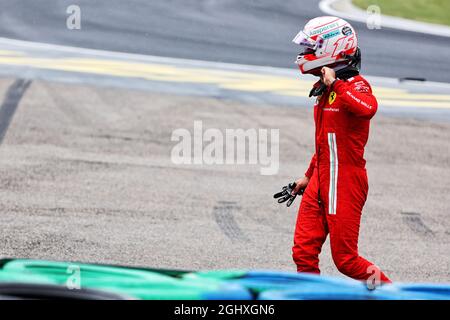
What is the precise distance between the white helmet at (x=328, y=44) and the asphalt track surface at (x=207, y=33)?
35.7 feet

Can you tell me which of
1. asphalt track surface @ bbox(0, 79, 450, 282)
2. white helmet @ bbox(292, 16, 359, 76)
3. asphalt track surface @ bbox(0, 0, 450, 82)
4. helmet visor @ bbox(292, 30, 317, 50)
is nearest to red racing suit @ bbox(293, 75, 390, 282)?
white helmet @ bbox(292, 16, 359, 76)

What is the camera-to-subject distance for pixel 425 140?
1248 centimetres

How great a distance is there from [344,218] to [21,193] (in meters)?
4.24

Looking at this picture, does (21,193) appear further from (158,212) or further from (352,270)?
(352,270)

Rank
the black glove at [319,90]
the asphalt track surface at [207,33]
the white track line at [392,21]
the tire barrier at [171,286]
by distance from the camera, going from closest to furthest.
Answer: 1. the tire barrier at [171,286]
2. the black glove at [319,90]
3. the asphalt track surface at [207,33]
4. the white track line at [392,21]

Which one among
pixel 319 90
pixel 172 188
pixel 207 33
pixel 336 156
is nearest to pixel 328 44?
pixel 319 90

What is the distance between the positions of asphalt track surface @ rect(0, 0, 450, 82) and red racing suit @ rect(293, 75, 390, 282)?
11.0 meters

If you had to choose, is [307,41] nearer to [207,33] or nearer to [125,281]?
[125,281]

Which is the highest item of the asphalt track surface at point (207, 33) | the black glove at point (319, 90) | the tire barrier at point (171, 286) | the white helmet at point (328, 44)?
the asphalt track surface at point (207, 33)

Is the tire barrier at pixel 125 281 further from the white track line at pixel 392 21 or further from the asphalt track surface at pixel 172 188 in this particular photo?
the white track line at pixel 392 21

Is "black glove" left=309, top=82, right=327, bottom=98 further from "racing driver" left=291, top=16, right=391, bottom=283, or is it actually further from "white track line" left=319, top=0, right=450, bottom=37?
"white track line" left=319, top=0, right=450, bottom=37

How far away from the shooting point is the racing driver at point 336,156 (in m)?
5.93

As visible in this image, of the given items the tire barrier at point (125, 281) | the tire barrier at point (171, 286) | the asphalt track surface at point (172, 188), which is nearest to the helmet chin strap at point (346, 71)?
the tire barrier at point (171, 286)

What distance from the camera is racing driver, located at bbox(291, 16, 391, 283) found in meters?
5.93
